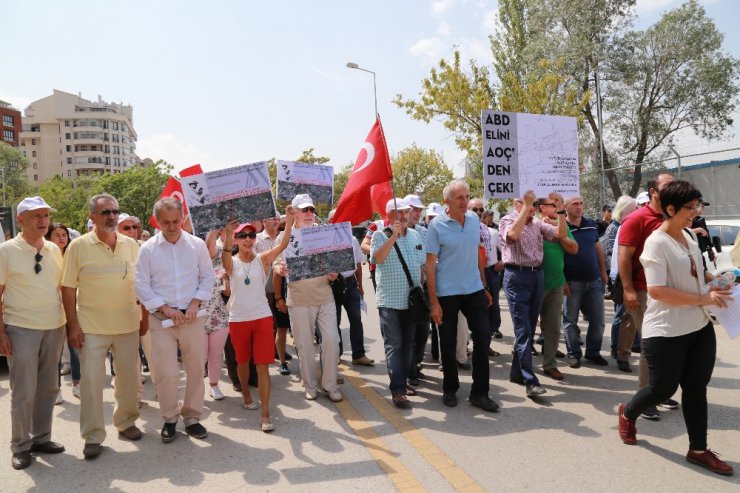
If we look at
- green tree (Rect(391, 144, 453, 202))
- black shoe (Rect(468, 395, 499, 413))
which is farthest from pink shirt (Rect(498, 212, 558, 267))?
green tree (Rect(391, 144, 453, 202))

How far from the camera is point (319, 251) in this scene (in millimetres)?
5656

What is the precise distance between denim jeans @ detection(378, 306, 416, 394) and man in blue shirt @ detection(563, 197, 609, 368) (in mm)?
2145

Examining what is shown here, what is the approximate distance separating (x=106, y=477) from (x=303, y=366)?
2140 millimetres

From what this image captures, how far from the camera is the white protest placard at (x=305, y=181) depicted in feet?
23.2

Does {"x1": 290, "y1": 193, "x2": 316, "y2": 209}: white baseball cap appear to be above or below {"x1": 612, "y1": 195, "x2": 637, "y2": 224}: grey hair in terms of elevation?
above

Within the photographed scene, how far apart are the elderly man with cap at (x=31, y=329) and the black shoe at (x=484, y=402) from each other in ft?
11.6

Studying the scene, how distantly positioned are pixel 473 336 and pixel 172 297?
8.92 ft

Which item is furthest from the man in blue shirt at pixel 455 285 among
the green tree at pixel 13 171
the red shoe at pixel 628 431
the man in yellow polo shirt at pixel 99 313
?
the green tree at pixel 13 171

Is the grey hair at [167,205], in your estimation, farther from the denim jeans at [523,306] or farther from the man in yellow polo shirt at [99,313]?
the denim jeans at [523,306]

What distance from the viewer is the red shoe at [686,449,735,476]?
355cm

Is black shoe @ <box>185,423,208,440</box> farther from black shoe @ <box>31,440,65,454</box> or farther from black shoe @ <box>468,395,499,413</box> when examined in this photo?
black shoe @ <box>468,395,499,413</box>

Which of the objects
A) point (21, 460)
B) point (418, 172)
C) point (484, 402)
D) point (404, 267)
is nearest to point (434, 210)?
point (404, 267)

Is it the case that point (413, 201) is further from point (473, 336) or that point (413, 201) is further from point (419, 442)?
point (419, 442)

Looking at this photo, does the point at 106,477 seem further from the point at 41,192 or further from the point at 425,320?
the point at 41,192
